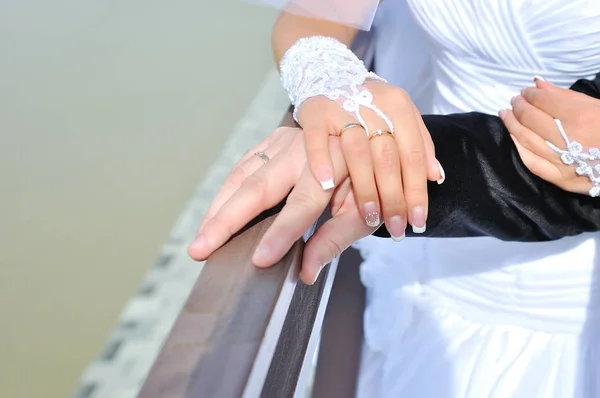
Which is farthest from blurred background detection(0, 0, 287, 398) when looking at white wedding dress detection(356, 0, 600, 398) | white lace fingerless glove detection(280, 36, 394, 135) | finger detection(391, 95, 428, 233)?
finger detection(391, 95, 428, 233)

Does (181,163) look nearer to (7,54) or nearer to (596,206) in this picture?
(7,54)

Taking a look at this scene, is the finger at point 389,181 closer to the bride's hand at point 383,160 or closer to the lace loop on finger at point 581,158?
the bride's hand at point 383,160

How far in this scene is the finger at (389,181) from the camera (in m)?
0.44

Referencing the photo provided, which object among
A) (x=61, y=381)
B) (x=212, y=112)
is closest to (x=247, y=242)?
(x=61, y=381)

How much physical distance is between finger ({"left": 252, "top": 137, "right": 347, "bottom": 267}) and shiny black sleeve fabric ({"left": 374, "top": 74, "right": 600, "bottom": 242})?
0.11 metres

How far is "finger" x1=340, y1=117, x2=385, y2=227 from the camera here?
442 mm

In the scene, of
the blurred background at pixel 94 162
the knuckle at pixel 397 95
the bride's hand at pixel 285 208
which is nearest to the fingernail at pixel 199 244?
the bride's hand at pixel 285 208

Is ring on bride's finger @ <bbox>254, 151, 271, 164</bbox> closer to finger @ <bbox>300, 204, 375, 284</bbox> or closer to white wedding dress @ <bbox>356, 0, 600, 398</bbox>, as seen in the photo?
finger @ <bbox>300, 204, 375, 284</bbox>

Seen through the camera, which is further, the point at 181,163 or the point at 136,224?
the point at 181,163

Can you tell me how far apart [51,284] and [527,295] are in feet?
3.21

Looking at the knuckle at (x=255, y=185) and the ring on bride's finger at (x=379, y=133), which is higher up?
the ring on bride's finger at (x=379, y=133)

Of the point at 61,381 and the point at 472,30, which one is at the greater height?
the point at 472,30

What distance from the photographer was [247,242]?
1.33ft

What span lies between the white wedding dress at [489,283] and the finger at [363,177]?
274 millimetres
